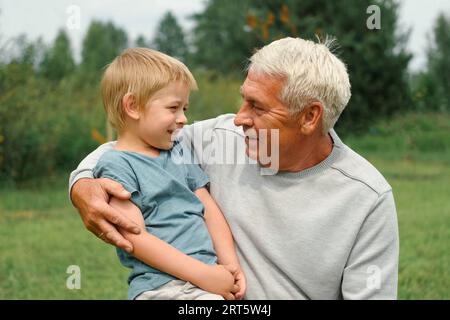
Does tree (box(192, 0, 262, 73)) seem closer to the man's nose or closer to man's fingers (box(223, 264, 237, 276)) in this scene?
the man's nose

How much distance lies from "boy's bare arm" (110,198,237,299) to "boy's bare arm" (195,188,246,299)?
146 millimetres

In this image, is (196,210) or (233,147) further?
(233,147)

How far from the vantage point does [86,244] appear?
7.22 m

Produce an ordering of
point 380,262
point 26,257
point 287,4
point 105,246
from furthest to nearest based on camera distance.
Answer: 1. point 287,4
2. point 105,246
3. point 26,257
4. point 380,262

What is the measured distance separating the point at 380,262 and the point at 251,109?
76 centimetres

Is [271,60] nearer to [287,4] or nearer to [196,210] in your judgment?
[196,210]

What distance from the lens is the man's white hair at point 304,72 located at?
2.92 m

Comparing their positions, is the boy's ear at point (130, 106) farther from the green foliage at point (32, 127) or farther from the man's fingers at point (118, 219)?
the green foliage at point (32, 127)

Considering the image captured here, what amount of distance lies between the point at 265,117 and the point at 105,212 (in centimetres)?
72

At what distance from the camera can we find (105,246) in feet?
23.4

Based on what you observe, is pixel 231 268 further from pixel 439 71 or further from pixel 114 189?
pixel 439 71

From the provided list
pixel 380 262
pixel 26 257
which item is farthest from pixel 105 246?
pixel 380 262

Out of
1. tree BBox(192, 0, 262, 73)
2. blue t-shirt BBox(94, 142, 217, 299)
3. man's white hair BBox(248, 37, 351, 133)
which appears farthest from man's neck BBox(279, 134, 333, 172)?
tree BBox(192, 0, 262, 73)

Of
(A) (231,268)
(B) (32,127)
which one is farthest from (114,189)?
(B) (32,127)
